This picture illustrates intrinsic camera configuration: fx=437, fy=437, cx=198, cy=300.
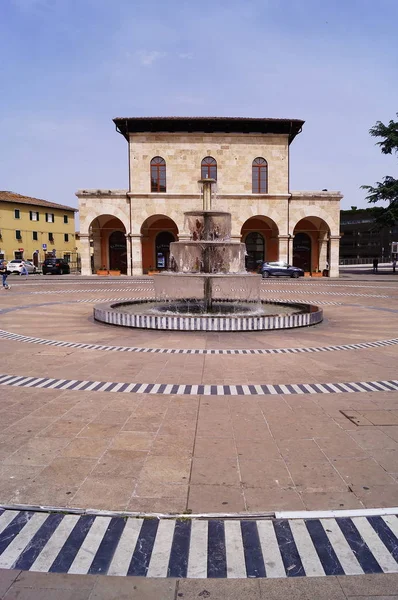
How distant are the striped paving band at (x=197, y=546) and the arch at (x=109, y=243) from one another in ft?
124

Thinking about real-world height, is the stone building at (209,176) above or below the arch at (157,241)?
above

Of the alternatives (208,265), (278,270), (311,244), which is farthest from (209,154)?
(208,265)

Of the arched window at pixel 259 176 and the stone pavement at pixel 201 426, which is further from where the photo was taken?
the arched window at pixel 259 176

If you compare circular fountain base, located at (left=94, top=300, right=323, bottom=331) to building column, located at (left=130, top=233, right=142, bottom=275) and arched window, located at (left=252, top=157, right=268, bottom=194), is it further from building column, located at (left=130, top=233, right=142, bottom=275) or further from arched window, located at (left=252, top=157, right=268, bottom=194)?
arched window, located at (left=252, top=157, right=268, bottom=194)

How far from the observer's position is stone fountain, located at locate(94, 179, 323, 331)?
470 inches

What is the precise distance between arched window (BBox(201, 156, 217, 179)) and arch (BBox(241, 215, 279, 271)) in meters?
5.69

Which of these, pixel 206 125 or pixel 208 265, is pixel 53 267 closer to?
pixel 206 125

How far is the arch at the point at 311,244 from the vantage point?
40812 mm

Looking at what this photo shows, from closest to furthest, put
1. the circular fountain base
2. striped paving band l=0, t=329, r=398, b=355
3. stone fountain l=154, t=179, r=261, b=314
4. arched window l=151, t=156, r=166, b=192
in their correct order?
striped paving band l=0, t=329, r=398, b=355
the circular fountain base
stone fountain l=154, t=179, r=261, b=314
arched window l=151, t=156, r=166, b=192

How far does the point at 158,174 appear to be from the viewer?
120 ft

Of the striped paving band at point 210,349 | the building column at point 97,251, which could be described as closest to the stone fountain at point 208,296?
the striped paving band at point 210,349

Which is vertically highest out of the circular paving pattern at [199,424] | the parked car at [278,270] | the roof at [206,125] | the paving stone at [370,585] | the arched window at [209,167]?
the roof at [206,125]

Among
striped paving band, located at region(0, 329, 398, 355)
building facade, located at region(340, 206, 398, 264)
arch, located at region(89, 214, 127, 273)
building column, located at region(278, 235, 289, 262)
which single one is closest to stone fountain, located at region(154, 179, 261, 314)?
striped paving band, located at region(0, 329, 398, 355)

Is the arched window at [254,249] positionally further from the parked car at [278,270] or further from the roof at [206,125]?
the roof at [206,125]
